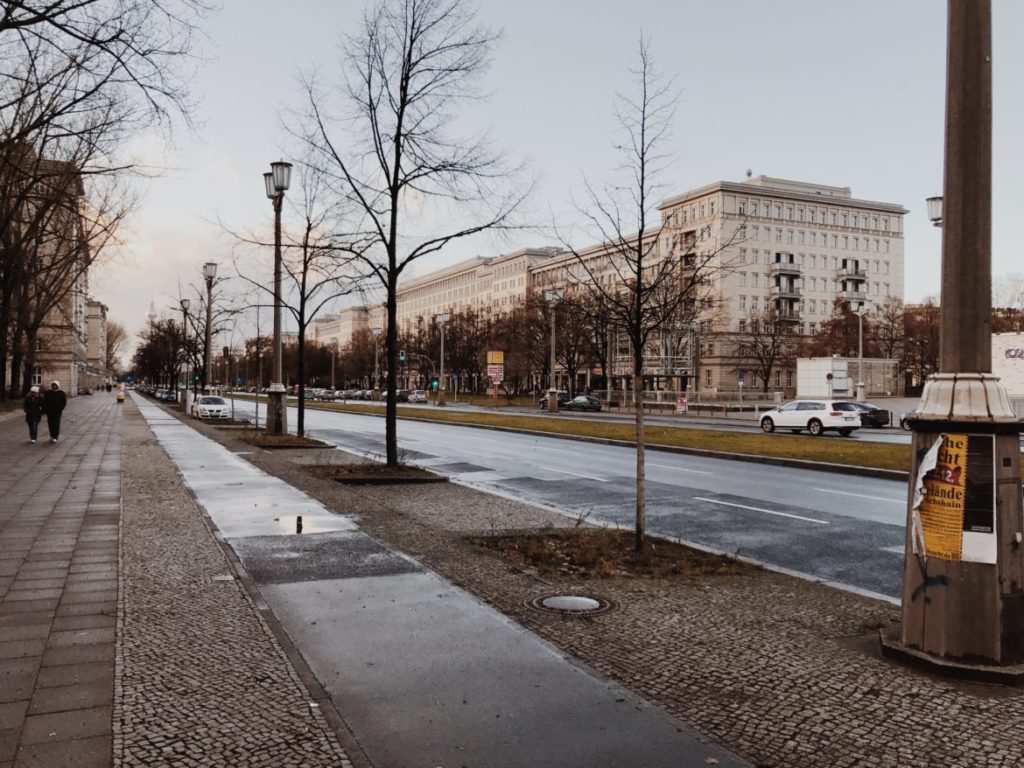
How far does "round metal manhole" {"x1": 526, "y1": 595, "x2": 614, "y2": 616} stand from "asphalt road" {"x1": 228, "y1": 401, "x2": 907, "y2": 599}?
2356 millimetres

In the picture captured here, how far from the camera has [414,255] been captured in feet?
50.6

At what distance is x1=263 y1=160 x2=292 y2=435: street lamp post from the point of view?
21.4m

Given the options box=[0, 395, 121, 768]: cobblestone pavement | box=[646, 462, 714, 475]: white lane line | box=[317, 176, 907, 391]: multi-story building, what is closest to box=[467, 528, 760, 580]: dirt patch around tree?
box=[0, 395, 121, 768]: cobblestone pavement

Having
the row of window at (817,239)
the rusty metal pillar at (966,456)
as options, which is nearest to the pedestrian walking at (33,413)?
the rusty metal pillar at (966,456)

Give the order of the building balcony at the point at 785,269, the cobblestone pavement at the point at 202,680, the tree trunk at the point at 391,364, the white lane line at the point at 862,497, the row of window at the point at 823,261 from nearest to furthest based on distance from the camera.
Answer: the cobblestone pavement at the point at 202,680, the white lane line at the point at 862,497, the tree trunk at the point at 391,364, the building balcony at the point at 785,269, the row of window at the point at 823,261

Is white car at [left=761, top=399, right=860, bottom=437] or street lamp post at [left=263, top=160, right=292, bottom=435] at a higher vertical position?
street lamp post at [left=263, top=160, right=292, bottom=435]

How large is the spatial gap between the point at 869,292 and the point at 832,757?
420 ft

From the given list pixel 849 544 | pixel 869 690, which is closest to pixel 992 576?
pixel 869 690

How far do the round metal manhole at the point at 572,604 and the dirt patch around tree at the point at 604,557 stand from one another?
0.76m

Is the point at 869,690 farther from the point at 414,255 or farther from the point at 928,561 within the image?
the point at 414,255

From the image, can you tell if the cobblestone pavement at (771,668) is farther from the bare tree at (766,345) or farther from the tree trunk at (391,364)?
the bare tree at (766,345)

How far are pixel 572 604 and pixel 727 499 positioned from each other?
780cm

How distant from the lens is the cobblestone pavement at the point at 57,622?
3.87 metres

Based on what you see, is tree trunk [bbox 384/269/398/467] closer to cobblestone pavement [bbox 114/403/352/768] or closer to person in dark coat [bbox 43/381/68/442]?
cobblestone pavement [bbox 114/403/352/768]
